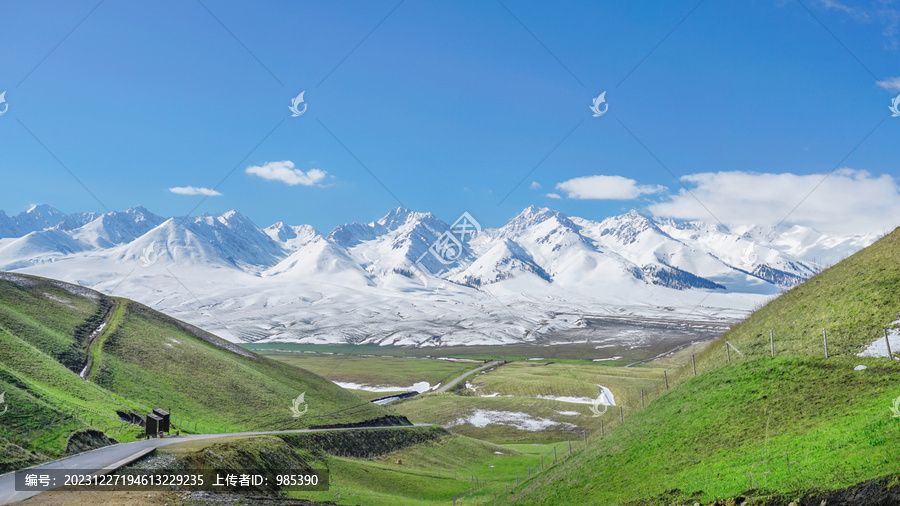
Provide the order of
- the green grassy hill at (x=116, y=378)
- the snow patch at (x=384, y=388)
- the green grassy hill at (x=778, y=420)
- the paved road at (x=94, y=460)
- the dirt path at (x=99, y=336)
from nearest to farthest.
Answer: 1. the green grassy hill at (x=778, y=420)
2. the paved road at (x=94, y=460)
3. the green grassy hill at (x=116, y=378)
4. the dirt path at (x=99, y=336)
5. the snow patch at (x=384, y=388)

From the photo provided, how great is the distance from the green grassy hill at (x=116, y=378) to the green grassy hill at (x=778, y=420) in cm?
3857

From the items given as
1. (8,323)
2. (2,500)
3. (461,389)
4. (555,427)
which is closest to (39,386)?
(8,323)

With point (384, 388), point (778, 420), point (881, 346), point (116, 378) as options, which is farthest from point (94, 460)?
point (384, 388)

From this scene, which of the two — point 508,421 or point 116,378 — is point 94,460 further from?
→ point 508,421

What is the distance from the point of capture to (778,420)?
27.8 metres

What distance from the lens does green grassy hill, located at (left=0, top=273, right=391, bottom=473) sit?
41.8m

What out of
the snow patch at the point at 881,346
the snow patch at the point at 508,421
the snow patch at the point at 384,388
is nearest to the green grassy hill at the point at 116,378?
the snow patch at the point at 508,421

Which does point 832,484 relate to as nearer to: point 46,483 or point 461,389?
point 46,483

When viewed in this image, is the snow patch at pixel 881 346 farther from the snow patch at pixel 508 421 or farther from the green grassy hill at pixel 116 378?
the snow patch at pixel 508 421

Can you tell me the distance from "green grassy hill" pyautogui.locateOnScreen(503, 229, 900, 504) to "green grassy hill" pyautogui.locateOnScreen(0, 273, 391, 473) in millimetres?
38573

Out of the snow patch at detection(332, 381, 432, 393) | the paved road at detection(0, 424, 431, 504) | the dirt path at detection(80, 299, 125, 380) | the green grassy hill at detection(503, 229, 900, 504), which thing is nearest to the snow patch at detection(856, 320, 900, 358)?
the green grassy hill at detection(503, 229, 900, 504)

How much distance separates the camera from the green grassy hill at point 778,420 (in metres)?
21.5

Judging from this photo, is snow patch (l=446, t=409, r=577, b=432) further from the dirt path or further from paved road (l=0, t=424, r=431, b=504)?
paved road (l=0, t=424, r=431, b=504)

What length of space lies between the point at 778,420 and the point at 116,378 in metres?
75.9
